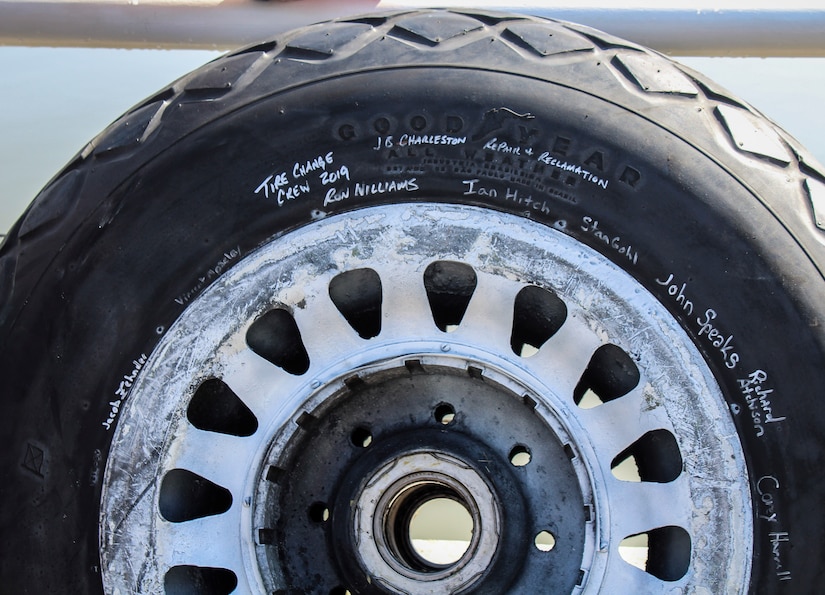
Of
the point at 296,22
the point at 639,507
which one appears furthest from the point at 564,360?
the point at 296,22

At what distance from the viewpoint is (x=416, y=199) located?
5.90ft

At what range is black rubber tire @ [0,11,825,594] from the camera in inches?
66.4

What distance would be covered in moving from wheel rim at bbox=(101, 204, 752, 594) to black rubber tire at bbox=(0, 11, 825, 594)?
5 cm

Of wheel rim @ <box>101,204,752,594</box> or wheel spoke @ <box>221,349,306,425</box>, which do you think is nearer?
wheel rim @ <box>101,204,752,594</box>

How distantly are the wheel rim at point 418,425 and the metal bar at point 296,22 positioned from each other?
1.07m

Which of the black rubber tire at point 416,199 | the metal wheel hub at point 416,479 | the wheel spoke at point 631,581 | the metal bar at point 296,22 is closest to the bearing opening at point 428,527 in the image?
the metal wheel hub at point 416,479

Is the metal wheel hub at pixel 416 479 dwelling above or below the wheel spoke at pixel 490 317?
below

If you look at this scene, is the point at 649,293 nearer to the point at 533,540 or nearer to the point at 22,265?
the point at 533,540

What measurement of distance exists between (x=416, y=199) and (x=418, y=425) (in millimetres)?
488

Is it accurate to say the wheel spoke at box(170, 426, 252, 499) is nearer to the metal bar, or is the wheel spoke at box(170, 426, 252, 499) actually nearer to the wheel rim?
the wheel rim

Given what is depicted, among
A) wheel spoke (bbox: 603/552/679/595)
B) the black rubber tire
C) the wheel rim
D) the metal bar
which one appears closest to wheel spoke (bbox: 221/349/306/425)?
the wheel rim

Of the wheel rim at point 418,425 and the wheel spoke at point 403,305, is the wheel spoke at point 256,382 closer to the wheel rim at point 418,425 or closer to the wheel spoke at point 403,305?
the wheel rim at point 418,425

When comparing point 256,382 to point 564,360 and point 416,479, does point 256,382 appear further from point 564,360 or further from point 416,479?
point 564,360

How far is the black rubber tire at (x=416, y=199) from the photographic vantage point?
1.69m
